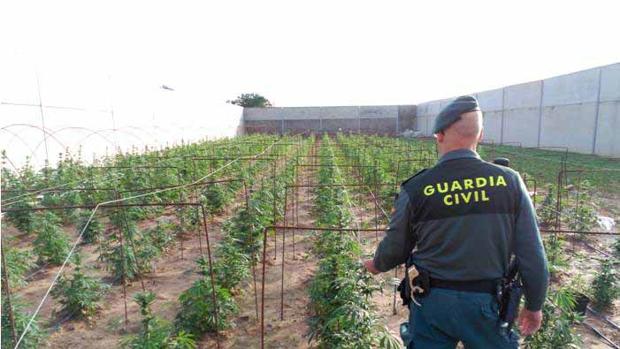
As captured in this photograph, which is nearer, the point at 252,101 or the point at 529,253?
the point at 529,253

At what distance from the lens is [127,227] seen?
5094mm

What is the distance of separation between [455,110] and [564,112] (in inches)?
901

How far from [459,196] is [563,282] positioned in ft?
13.7

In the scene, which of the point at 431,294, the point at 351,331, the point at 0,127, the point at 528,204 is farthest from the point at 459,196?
the point at 0,127

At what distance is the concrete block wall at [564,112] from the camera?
1789 cm

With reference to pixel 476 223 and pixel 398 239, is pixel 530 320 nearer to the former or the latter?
pixel 476 223

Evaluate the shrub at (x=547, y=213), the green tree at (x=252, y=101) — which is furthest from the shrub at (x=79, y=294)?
the green tree at (x=252, y=101)

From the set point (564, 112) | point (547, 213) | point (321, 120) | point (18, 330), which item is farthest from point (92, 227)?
point (321, 120)

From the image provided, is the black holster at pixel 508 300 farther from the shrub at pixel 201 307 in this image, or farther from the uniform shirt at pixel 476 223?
the shrub at pixel 201 307

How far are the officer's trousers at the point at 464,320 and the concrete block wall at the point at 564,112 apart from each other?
1977 cm

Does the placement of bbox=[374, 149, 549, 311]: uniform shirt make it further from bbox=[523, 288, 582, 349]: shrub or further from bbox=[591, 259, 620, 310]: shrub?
bbox=[591, 259, 620, 310]: shrub

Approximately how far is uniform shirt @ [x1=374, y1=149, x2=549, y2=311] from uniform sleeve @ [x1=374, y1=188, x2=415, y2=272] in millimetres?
53

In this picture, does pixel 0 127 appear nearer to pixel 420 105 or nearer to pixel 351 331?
pixel 351 331

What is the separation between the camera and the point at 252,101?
2566 inches
